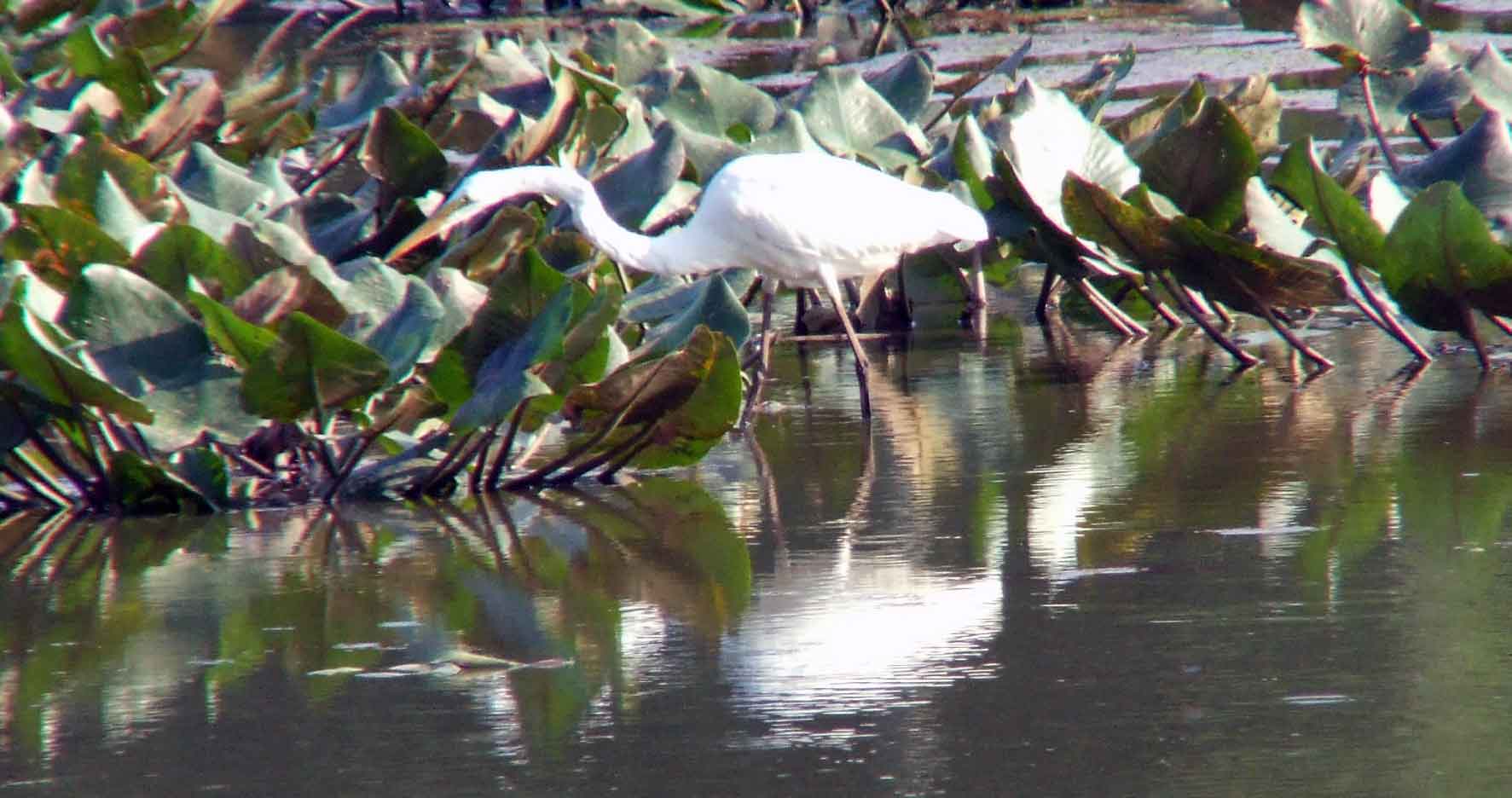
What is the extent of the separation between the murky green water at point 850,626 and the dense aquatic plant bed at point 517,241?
0.22 metres

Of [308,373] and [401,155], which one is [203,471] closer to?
[308,373]

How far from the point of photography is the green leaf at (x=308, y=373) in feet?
12.4

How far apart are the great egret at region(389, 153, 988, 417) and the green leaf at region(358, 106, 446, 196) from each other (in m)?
0.18

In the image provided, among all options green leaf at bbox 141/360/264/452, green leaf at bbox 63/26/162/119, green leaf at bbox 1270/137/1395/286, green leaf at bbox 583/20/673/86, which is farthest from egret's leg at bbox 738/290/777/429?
green leaf at bbox 583/20/673/86

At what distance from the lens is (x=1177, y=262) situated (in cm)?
550

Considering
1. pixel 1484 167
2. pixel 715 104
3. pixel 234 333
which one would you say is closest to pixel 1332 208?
pixel 1484 167

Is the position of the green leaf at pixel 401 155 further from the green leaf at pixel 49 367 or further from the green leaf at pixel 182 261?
the green leaf at pixel 49 367

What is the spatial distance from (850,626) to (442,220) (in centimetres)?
242

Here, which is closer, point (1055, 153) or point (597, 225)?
point (597, 225)

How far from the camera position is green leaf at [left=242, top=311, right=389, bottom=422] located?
3.79m

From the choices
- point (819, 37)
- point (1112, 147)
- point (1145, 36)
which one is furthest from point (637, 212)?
point (819, 37)

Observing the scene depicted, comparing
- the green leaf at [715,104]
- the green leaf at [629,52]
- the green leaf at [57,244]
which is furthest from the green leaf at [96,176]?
the green leaf at [629,52]

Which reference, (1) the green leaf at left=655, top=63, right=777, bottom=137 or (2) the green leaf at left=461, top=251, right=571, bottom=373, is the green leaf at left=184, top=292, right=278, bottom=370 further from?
(1) the green leaf at left=655, top=63, right=777, bottom=137

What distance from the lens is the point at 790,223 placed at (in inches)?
228
